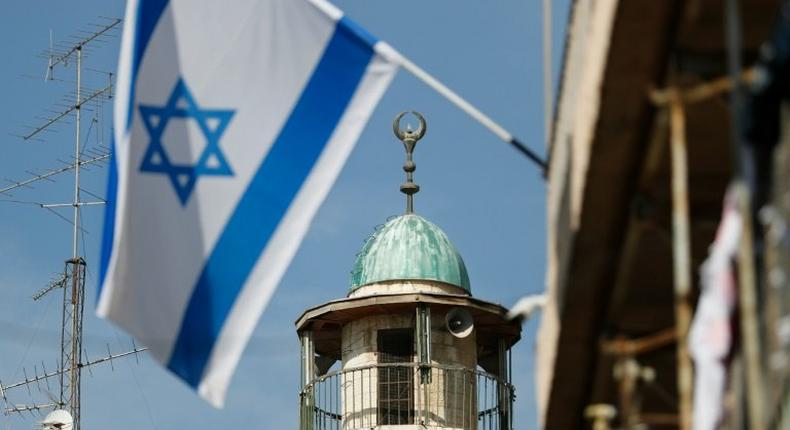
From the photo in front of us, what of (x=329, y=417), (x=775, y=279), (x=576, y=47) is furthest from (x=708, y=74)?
(x=329, y=417)

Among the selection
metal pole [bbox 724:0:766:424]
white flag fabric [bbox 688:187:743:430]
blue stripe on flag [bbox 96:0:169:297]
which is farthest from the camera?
blue stripe on flag [bbox 96:0:169:297]

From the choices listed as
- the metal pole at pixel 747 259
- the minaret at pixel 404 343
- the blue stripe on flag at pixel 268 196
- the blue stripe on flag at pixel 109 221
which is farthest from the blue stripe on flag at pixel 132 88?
the minaret at pixel 404 343

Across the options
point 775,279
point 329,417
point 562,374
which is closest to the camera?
point 775,279

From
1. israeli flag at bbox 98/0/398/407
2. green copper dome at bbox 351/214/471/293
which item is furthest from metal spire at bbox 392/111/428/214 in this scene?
israeli flag at bbox 98/0/398/407

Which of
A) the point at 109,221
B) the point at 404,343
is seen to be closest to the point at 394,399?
the point at 404,343

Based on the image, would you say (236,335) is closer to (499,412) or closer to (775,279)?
(775,279)

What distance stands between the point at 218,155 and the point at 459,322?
24205 mm

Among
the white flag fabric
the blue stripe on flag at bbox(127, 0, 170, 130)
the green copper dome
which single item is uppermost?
the green copper dome

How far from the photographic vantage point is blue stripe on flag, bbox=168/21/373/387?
15.2 metres

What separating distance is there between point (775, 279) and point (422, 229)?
101 ft

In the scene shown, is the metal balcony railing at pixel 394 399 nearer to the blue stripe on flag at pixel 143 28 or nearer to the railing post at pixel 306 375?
the railing post at pixel 306 375

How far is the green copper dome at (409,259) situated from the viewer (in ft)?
131

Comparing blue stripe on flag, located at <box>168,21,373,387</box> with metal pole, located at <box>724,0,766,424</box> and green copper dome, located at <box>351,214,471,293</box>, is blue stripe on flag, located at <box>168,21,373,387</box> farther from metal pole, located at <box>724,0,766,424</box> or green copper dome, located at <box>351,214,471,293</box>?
green copper dome, located at <box>351,214,471,293</box>

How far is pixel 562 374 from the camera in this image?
16.4 m
